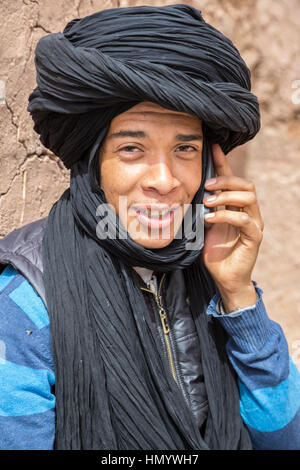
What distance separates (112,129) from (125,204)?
20 cm

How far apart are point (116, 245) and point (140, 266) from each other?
10 centimetres

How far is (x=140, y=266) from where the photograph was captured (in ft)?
4.73

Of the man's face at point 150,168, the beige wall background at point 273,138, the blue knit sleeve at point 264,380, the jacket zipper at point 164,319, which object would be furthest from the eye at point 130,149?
the beige wall background at point 273,138

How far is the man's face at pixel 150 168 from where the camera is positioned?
136 cm

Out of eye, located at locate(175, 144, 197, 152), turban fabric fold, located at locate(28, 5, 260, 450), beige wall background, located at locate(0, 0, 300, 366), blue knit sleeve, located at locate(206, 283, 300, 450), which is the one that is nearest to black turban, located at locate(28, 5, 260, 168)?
turban fabric fold, located at locate(28, 5, 260, 450)

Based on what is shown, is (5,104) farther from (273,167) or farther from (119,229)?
(273,167)

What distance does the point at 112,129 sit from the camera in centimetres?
140

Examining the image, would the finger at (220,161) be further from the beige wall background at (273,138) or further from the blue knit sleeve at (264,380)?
the beige wall background at (273,138)

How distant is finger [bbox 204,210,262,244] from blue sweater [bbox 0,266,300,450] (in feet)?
0.57

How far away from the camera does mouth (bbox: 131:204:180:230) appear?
54.7 inches

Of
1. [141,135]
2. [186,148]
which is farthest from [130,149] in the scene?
[186,148]

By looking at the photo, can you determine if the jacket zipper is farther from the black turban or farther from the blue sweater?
the black turban

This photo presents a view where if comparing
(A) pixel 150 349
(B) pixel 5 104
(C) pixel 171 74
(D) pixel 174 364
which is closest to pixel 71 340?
(A) pixel 150 349

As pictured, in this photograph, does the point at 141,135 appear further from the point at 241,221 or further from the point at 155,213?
the point at 241,221
